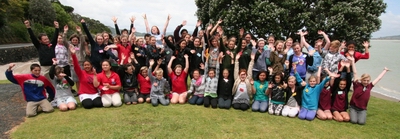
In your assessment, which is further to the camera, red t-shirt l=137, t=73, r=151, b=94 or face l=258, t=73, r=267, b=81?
red t-shirt l=137, t=73, r=151, b=94

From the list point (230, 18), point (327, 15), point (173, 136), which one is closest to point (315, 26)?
point (327, 15)

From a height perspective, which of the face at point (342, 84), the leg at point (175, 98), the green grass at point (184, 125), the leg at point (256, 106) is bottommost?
the green grass at point (184, 125)

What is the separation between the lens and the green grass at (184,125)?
4.79 metres

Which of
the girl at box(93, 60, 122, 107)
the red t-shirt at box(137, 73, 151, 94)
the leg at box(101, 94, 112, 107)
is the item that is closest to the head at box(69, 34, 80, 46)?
the girl at box(93, 60, 122, 107)

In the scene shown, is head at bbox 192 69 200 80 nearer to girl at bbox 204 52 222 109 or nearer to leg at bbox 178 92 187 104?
girl at bbox 204 52 222 109

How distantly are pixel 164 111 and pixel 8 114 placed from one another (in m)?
3.92

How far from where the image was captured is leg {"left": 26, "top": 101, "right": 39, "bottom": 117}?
226 inches

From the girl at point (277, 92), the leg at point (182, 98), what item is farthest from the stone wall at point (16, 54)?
the girl at point (277, 92)

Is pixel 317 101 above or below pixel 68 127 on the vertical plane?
above

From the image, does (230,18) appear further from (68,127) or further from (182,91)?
(68,127)

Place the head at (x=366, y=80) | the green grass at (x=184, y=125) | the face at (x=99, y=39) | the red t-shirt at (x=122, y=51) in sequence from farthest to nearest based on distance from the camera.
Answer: the red t-shirt at (x=122, y=51)
the face at (x=99, y=39)
the head at (x=366, y=80)
the green grass at (x=184, y=125)

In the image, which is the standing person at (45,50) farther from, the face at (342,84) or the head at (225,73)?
the face at (342,84)

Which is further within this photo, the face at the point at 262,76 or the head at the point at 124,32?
the head at the point at 124,32

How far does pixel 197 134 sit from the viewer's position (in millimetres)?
4793
